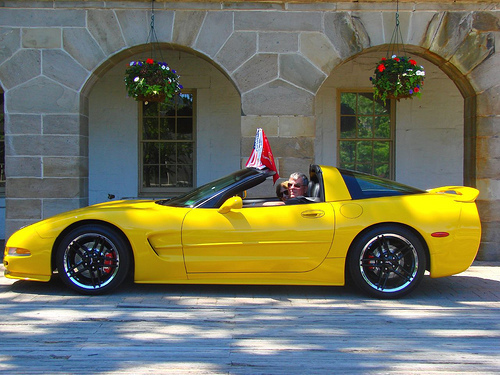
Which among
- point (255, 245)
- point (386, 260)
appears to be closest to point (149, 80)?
point (255, 245)

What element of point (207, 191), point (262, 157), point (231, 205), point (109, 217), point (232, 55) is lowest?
point (109, 217)

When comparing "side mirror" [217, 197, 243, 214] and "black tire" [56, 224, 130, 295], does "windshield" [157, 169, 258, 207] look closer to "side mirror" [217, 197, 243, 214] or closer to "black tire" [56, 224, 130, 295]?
"side mirror" [217, 197, 243, 214]

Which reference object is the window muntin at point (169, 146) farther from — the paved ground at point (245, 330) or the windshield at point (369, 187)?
the windshield at point (369, 187)

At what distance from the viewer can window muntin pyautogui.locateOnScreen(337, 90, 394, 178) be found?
1076 cm

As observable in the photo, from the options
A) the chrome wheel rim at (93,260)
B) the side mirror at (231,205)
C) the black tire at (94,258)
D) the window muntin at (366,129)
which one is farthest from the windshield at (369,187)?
the window muntin at (366,129)

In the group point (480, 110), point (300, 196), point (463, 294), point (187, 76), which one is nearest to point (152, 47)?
point (187, 76)

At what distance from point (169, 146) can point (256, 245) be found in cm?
570

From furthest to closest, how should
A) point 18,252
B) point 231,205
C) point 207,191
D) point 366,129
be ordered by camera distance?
point 366,129 → point 207,191 → point 18,252 → point 231,205

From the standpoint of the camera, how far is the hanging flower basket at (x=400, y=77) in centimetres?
764

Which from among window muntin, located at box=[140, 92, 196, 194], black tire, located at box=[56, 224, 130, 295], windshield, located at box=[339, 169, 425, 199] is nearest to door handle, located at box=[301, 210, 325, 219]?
windshield, located at box=[339, 169, 425, 199]

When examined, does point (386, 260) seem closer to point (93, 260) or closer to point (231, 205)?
point (231, 205)

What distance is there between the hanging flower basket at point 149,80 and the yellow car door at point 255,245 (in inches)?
111

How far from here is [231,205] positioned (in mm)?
5461

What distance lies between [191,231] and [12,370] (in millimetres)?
2206
